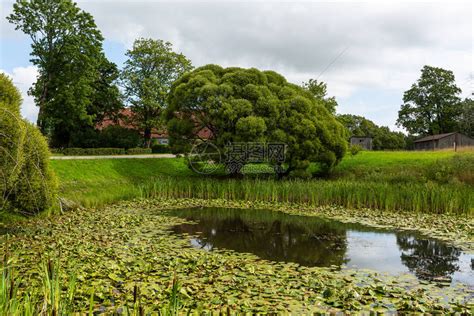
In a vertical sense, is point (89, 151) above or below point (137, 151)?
below

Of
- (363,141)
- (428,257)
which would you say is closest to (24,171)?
(428,257)

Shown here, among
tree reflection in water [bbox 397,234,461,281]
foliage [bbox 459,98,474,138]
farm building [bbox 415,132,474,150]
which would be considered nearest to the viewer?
tree reflection in water [bbox 397,234,461,281]

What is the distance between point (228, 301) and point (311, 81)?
1045 inches

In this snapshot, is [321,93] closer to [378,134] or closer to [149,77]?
[149,77]

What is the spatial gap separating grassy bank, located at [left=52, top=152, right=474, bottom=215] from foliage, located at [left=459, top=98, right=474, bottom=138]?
87.4 ft

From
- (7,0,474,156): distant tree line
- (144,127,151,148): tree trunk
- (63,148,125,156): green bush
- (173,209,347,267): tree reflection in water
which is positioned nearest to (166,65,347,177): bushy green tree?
(7,0,474,156): distant tree line

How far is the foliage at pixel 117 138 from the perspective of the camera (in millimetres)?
32312

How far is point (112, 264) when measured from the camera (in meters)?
6.25

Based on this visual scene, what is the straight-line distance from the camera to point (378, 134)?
58000 mm

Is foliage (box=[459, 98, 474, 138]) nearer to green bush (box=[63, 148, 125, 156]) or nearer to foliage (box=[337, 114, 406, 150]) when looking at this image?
foliage (box=[337, 114, 406, 150])

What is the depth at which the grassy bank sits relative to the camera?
1293 cm

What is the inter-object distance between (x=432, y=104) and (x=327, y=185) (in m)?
41.4

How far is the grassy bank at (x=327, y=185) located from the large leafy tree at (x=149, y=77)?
35.8 ft

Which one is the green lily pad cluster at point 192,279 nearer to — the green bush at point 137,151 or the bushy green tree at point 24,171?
the bushy green tree at point 24,171
